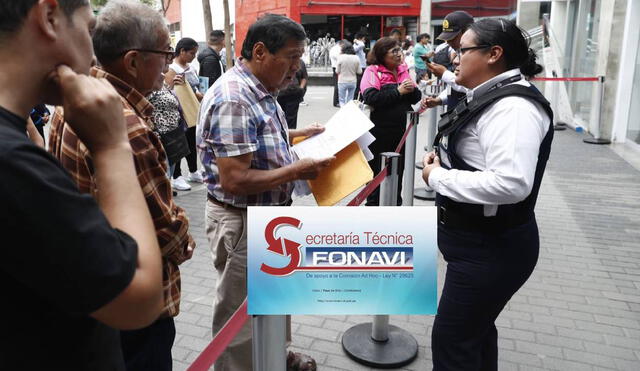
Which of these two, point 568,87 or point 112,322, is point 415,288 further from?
point 568,87

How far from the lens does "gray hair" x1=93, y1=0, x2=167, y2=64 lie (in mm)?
1737

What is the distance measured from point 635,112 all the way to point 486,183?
922cm

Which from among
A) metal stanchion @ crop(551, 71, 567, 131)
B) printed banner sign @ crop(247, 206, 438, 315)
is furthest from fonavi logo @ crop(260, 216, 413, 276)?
metal stanchion @ crop(551, 71, 567, 131)

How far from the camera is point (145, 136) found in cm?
156

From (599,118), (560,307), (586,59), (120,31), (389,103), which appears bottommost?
(560,307)

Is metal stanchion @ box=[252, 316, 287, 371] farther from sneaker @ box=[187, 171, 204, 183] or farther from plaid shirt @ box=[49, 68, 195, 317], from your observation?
sneaker @ box=[187, 171, 204, 183]

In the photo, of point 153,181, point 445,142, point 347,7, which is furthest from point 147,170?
point 347,7

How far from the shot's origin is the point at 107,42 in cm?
173

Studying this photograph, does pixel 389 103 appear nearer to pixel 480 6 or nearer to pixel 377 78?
pixel 377 78

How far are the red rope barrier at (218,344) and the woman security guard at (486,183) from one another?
1047 mm

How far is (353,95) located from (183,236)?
12.7 metres

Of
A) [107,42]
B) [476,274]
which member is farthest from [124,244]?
[476,274]

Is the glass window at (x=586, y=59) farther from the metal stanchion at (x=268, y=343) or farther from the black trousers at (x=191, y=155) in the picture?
the metal stanchion at (x=268, y=343)

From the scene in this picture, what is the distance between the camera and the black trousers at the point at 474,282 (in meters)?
2.18
